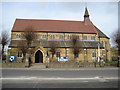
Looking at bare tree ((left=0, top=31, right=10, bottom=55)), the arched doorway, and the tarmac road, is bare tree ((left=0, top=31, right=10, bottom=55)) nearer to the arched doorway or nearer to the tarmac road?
the arched doorway

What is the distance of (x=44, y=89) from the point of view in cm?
1009

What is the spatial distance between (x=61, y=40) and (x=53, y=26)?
23.1ft

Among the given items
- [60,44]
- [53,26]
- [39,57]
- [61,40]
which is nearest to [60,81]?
[39,57]

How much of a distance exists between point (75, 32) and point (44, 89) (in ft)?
154

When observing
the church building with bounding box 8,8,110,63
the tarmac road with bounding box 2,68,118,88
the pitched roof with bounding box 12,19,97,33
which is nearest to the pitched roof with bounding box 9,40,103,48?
the church building with bounding box 8,8,110,63

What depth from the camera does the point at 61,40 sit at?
5391 centimetres

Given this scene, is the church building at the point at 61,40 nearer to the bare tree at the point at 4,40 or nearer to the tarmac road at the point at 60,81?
the bare tree at the point at 4,40

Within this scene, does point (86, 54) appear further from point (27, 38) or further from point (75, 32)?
point (27, 38)

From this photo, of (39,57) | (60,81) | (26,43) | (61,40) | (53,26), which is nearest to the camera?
(60,81)

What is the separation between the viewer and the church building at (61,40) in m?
46.5

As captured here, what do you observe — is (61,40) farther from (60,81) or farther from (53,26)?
(60,81)

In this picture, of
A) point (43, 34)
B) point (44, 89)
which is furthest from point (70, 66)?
point (43, 34)

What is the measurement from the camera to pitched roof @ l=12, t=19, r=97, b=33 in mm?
54731

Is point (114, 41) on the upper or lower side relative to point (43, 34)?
lower
